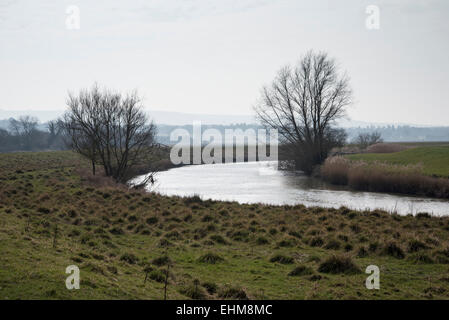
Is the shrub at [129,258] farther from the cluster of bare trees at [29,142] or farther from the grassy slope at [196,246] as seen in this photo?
the cluster of bare trees at [29,142]

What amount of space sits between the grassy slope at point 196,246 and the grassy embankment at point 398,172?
11156 millimetres

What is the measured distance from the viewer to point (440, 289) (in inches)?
284

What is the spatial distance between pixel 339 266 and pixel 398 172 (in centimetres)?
2110

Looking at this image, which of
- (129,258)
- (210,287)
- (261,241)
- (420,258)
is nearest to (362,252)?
(420,258)

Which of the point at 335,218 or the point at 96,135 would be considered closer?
the point at 335,218

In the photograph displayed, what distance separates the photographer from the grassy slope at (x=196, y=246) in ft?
22.5

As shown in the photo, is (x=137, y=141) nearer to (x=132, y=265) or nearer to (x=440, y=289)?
(x=132, y=265)

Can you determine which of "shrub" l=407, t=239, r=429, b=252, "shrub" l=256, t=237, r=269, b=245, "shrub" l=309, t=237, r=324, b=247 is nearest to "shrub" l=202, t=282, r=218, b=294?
"shrub" l=256, t=237, r=269, b=245

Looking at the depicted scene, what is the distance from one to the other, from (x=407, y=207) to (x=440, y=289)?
44.9ft

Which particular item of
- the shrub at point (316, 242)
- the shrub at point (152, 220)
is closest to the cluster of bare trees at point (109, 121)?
the shrub at point (152, 220)

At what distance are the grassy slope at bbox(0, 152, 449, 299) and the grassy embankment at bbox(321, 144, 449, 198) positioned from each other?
11156 millimetres

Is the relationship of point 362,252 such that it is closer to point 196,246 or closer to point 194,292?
point 196,246
